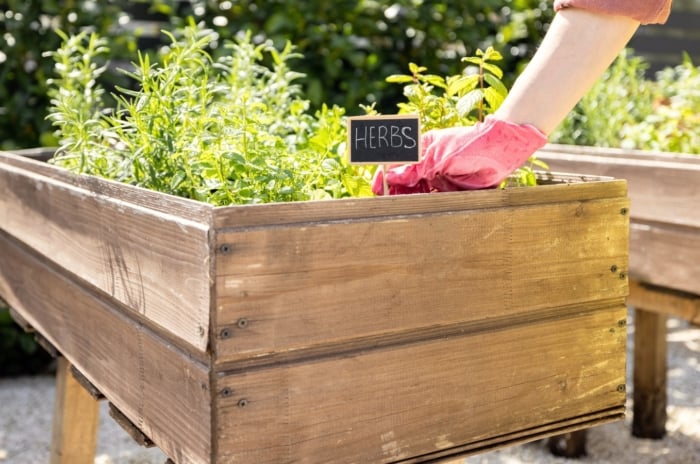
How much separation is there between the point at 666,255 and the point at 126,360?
55.5 inches

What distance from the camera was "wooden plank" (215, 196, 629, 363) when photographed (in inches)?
44.8

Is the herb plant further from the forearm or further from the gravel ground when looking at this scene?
the gravel ground

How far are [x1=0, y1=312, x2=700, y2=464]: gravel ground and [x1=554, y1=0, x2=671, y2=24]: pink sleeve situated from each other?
1698 mm

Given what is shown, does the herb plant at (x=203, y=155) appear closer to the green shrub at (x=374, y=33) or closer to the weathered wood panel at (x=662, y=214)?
the weathered wood panel at (x=662, y=214)

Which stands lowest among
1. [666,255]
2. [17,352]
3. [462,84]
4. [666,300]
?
[17,352]

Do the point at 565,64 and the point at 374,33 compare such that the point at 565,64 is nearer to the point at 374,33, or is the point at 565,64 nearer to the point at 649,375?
the point at 649,375

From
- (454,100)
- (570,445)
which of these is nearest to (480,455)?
(570,445)

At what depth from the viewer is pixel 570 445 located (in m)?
2.73

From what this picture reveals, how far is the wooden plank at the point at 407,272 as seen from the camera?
1.14 meters

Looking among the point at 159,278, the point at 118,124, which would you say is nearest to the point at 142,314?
the point at 159,278

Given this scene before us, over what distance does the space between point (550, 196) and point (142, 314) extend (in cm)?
64

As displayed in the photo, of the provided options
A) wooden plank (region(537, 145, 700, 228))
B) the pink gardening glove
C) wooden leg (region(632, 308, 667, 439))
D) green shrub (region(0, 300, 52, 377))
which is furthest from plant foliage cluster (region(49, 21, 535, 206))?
green shrub (region(0, 300, 52, 377))

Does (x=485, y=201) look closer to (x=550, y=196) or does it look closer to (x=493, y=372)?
(x=550, y=196)

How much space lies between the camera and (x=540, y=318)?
4.64ft
